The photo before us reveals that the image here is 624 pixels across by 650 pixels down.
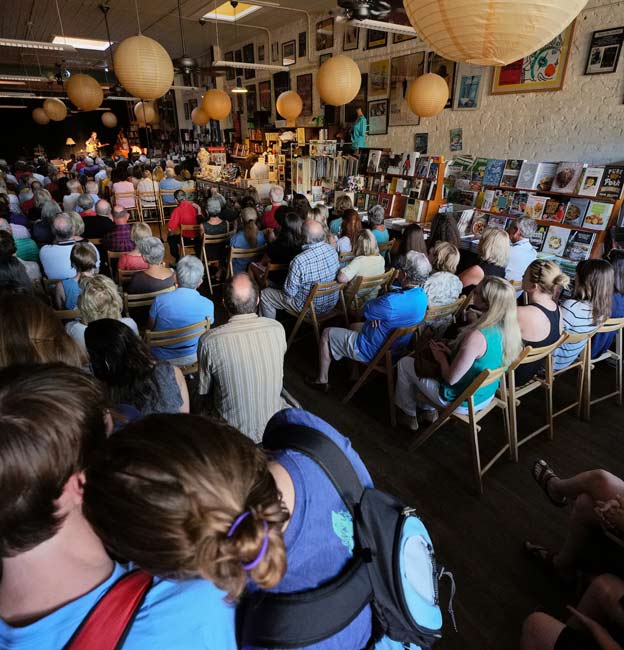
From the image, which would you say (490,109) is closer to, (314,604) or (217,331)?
(217,331)

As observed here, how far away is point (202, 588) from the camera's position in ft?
2.28

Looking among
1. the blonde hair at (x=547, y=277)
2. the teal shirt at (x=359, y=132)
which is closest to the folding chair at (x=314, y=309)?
the blonde hair at (x=547, y=277)

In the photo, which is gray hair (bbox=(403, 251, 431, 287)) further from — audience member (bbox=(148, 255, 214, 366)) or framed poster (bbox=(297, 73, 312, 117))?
framed poster (bbox=(297, 73, 312, 117))

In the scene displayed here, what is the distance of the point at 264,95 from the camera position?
988 cm

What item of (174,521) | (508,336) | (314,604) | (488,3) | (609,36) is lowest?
(508,336)

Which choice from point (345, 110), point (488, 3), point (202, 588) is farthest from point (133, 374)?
point (345, 110)

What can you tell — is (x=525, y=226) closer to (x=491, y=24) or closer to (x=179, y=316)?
(x=491, y=24)

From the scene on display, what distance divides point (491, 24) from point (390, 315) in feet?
5.43

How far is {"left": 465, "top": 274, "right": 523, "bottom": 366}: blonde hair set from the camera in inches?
83.8

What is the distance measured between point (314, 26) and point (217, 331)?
25.7ft

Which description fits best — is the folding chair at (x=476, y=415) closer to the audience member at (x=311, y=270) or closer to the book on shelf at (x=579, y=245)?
the audience member at (x=311, y=270)

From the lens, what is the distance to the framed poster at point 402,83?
229 inches

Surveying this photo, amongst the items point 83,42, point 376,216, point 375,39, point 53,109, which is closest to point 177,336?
point 376,216

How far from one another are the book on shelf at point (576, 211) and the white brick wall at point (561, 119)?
1.85ft
